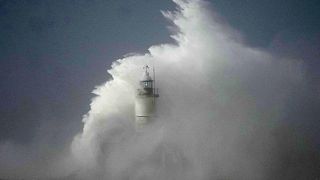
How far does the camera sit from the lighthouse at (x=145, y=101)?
11.1 m

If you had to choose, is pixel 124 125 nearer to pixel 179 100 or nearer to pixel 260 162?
pixel 179 100

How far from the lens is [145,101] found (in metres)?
11.2

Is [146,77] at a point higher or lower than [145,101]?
higher

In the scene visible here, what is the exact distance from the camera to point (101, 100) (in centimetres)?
1182

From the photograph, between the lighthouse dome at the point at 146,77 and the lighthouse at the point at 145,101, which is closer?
the lighthouse at the point at 145,101

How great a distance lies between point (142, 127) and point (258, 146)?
4532 mm

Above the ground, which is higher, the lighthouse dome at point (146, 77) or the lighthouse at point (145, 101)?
the lighthouse dome at point (146, 77)

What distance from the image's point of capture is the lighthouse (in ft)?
36.4

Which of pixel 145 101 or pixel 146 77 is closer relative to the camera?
pixel 145 101

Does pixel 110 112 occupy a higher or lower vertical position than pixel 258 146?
higher

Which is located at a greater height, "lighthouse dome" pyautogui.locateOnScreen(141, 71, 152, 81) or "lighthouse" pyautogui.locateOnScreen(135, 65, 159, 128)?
"lighthouse dome" pyautogui.locateOnScreen(141, 71, 152, 81)

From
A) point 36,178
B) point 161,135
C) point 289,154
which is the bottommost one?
point 36,178

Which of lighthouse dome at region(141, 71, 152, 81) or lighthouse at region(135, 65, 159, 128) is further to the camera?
lighthouse dome at region(141, 71, 152, 81)

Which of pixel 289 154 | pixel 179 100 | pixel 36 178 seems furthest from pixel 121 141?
pixel 289 154
